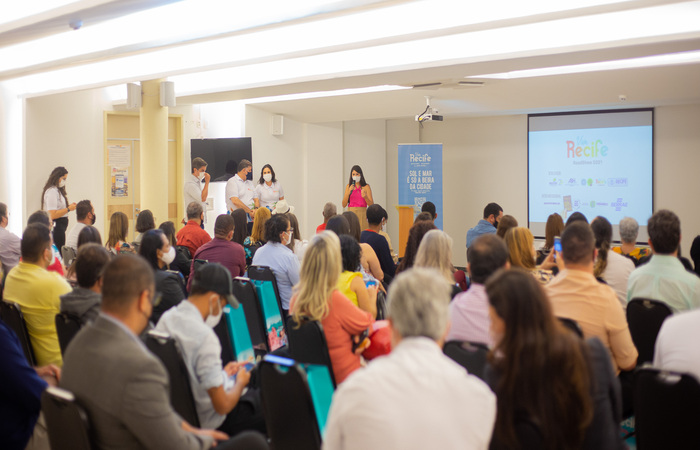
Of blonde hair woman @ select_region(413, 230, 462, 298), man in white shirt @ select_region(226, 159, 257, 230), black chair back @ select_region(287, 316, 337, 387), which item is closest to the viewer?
black chair back @ select_region(287, 316, 337, 387)

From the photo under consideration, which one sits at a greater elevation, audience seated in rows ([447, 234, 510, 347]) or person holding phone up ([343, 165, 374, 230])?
person holding phone up ([343, 165, 374, 230])

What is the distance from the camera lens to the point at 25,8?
5.48 m

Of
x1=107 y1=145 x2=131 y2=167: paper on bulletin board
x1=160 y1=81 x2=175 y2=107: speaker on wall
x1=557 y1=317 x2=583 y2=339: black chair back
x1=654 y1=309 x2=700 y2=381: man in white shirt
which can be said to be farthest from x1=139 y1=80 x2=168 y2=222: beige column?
x1=654 y1=309 x2=700 y2=381: man in white shirt

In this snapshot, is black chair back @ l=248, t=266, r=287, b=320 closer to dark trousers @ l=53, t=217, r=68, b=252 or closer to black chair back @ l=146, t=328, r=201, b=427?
black chair back @ l=146, t=328, r=201, b=427

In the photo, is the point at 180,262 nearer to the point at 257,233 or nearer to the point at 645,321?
the point at 257,233

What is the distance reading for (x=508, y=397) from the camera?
1.98 meters

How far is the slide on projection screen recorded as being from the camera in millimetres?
10742

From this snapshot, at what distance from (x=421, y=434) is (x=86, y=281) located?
2.37 m

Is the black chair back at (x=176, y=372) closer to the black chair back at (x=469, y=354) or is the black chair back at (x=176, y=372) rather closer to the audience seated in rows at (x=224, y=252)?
the black chair back at (x=469, y=354)

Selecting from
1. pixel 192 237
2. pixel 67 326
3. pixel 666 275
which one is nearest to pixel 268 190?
pixel 192 237

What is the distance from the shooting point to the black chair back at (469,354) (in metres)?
2.73

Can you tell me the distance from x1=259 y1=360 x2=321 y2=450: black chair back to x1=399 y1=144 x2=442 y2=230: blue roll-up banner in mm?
9171

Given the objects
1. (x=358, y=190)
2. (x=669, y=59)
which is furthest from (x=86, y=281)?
(x=358, y=190)

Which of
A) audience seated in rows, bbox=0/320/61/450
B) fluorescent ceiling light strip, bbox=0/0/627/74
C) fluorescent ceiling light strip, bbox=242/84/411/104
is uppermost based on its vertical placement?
fluorescent ceiling light strip, bbox=242/84/411/104
